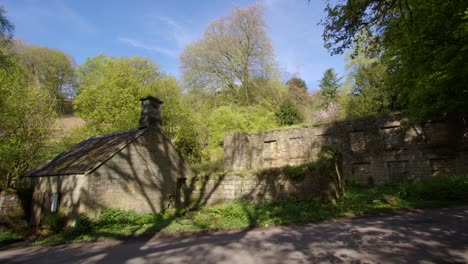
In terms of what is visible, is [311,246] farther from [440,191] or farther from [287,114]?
[287,114]

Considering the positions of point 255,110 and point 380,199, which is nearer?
point 380,199

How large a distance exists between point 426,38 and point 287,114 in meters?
19.9

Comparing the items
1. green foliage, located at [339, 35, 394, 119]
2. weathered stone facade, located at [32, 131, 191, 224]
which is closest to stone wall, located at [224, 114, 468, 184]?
green foliage, located at [339, 35, 394, 119]

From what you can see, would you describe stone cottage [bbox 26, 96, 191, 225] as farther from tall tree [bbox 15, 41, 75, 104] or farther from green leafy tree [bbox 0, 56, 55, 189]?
tall tree [bbox 15, 41, 75, 104]

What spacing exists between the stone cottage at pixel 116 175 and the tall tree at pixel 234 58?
57.6ft

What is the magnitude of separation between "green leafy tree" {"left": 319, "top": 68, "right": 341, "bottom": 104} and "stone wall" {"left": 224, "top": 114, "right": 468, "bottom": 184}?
2359 centimetres

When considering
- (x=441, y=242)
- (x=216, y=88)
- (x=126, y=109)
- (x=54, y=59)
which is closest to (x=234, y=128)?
(x=216, y=88)

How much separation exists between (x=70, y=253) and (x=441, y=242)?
1033cm

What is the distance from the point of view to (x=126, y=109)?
88.1 ft

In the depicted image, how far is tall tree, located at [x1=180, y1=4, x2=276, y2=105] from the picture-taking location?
113ft

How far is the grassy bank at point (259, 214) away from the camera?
447 inches

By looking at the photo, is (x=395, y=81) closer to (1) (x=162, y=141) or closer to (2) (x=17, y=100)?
(1) (x=162, y=141)

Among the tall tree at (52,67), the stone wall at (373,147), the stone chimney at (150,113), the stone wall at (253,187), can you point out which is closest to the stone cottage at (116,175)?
the stone chimney at (150,113)

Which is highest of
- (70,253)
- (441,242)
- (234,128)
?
(234,128)
